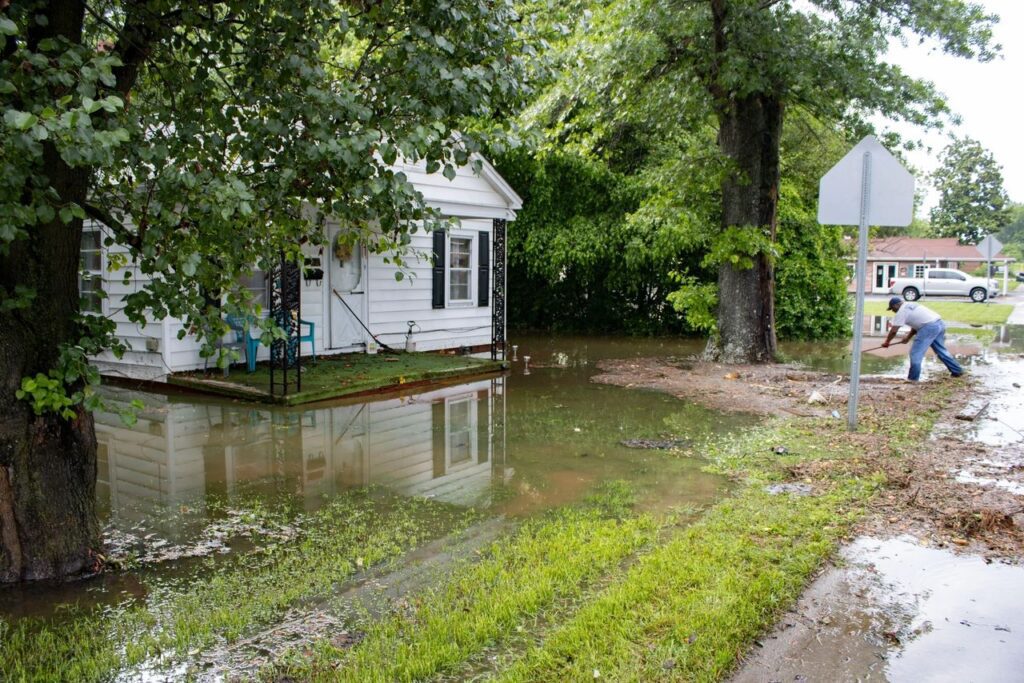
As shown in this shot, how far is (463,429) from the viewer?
9086 mm

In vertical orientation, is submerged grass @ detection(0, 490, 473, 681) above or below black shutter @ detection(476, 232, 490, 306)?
below

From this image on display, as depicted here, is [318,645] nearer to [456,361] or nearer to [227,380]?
[227,380]

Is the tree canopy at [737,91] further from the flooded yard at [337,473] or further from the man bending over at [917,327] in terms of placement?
the flooded yard at [337,473]

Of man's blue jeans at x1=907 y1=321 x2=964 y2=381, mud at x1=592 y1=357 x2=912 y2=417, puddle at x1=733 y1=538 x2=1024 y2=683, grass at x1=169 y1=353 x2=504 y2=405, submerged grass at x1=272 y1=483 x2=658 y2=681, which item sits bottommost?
puddle at x1=733 y1=538 x2=1024 y2=683

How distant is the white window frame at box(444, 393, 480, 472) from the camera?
25.1 feet

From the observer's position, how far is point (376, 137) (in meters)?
4.00

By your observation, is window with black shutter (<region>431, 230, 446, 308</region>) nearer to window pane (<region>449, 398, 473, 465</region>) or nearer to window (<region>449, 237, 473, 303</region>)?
window (<region>449, 237, 473, 303</region>)

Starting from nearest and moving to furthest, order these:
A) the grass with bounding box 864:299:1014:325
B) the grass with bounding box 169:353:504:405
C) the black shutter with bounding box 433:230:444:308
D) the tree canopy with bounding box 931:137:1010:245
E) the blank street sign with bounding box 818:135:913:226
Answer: the blank street sign with bounding box 818:135:913:226, the grass with bounding box 169:353:504:405, the black shutter with bounding box 433:230:444:308, the grass with bounding box 864:299:1014:325, the tree canopy with bounding box 931:137:1010:245

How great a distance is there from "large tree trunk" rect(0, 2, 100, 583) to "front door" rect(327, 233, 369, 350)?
8980mm

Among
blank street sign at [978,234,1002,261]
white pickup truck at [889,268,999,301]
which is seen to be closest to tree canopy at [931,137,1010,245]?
white pickup truck at [889,268,999,301]

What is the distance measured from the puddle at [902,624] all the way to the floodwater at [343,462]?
1.58m

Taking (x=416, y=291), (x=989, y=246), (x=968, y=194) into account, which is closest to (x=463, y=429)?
(x=416, y=291)

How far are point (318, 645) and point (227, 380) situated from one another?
8.04 meters

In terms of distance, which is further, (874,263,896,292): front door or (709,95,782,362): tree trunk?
(874,263,896,292): front door
